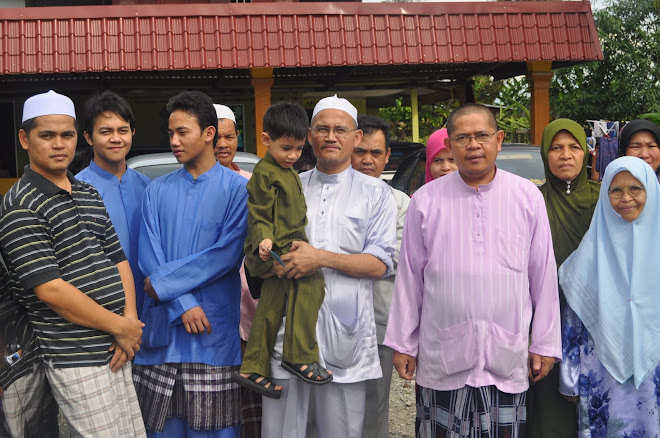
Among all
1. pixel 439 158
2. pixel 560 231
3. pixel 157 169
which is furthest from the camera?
pixel 157 169

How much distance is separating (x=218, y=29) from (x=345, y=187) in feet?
25.2

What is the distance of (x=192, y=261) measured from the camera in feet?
9.84

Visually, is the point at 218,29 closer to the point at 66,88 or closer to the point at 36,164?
the point at 66,88

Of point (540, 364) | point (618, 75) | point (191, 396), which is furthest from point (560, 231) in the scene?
point (618, 75)

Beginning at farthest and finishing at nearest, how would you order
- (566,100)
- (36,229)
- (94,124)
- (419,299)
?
(566,100), (94,124), (419,299), (36,229)

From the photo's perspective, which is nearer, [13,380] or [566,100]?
[13,380]

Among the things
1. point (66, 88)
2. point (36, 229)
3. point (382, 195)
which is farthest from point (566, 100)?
point (36, 229)

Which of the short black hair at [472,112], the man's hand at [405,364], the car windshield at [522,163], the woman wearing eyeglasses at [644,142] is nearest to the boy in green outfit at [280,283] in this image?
the man's hand at [405,364]

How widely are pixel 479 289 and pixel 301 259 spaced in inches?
29.8

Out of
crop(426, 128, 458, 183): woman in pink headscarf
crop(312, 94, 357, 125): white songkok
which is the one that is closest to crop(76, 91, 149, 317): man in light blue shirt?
crop(312, 94, 357, 125): white songkok

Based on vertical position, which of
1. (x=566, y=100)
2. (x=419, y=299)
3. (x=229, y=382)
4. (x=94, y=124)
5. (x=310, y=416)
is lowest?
(x=310, y=416)

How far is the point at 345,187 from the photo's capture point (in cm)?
319

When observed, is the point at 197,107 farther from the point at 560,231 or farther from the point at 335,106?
the point at 560,231

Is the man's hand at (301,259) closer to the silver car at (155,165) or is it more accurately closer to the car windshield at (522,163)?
the silver car at (155,165)
